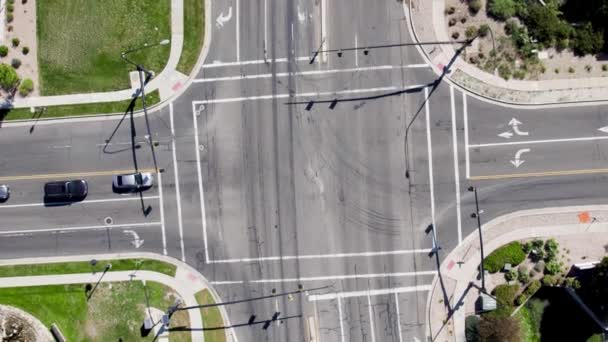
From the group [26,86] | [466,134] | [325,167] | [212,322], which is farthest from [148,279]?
[466,134]

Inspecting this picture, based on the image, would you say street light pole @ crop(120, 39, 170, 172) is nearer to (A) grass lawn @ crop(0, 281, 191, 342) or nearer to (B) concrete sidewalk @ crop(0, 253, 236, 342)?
(B) concrete sidewalk @ crop(0, 253, 236, 342)

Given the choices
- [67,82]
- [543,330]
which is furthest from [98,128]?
[543,330]

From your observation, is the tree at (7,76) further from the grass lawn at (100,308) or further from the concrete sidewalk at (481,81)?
the concrete sidewalk at (481,81)

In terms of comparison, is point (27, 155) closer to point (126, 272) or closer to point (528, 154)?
point (126, 272)

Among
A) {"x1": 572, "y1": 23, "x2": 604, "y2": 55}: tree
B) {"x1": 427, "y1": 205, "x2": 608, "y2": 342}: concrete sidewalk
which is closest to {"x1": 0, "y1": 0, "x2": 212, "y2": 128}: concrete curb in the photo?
{"x1": 427, "y1": 205, "x2": 608, "y2": 342}: concrete sidewalk

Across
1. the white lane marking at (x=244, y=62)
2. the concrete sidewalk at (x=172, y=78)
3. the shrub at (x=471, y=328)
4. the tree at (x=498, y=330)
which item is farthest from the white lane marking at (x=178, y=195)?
the tree at (x=498, y=330)

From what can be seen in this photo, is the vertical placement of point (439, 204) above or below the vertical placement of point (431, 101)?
below
